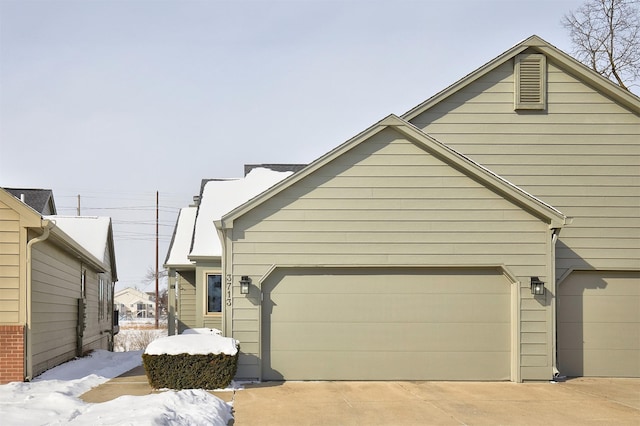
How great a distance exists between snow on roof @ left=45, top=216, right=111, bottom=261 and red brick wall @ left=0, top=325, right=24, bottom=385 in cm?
1022

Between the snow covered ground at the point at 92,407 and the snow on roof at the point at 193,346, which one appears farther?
the snow on roof at the point at 193,346

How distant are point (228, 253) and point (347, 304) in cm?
253

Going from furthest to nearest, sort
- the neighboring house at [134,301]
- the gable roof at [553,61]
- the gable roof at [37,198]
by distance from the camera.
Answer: the neighboring house at [134,301]
the gable roof at [37,198]
the gable roof at [553,61]

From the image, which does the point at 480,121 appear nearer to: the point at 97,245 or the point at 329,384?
the point at 329,384

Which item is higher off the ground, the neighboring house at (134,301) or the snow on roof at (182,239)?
the snow on roof at (182,239)

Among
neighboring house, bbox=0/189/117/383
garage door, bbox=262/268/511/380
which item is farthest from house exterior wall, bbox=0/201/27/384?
garage door, bbox=262/268/511/380

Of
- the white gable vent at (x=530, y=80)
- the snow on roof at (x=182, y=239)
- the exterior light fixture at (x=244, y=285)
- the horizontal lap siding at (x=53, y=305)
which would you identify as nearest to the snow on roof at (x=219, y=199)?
the snow on roof at (x=182, y=239)

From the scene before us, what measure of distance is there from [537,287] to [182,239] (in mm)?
12185

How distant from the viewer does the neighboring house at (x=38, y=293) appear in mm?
12703

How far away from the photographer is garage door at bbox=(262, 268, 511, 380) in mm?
14016

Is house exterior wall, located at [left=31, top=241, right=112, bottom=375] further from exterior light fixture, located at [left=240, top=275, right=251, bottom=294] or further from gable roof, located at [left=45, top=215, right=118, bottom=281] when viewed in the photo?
exterior light fixture, located at [left=240, top=275, right=251, bottom=294]

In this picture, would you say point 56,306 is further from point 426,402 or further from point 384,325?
point 426,402

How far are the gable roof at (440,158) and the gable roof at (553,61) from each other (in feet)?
4.43

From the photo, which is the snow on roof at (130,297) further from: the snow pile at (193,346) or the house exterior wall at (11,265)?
the snow pile at (193,346)
